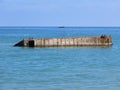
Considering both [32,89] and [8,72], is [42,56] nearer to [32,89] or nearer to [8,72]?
[8,72]

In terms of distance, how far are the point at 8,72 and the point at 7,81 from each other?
7854 mm

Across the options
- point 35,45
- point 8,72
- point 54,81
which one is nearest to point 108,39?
point 35,45

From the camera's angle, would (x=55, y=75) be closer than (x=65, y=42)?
Yes

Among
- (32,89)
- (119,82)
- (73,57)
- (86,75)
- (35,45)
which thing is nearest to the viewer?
(32,89)

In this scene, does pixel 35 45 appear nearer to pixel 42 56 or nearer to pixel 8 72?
pixel 42 56

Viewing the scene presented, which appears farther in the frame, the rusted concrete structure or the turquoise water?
the rusted concrete structure

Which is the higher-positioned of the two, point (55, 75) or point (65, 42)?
point (55, 75)

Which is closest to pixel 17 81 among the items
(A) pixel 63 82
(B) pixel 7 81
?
(B) pixel 7 81

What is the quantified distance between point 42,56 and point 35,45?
1569 cm

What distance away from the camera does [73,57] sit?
7294 centimetres

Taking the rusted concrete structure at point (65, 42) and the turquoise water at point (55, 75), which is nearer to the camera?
the turquoise water at point (55, 75)

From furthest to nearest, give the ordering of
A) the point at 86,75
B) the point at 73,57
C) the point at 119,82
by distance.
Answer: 1. the point at 73,57
2. the point at 86,75
3. the point at 119,82

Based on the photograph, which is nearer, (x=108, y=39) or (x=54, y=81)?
(x=54, y=81)

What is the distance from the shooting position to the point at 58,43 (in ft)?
294
